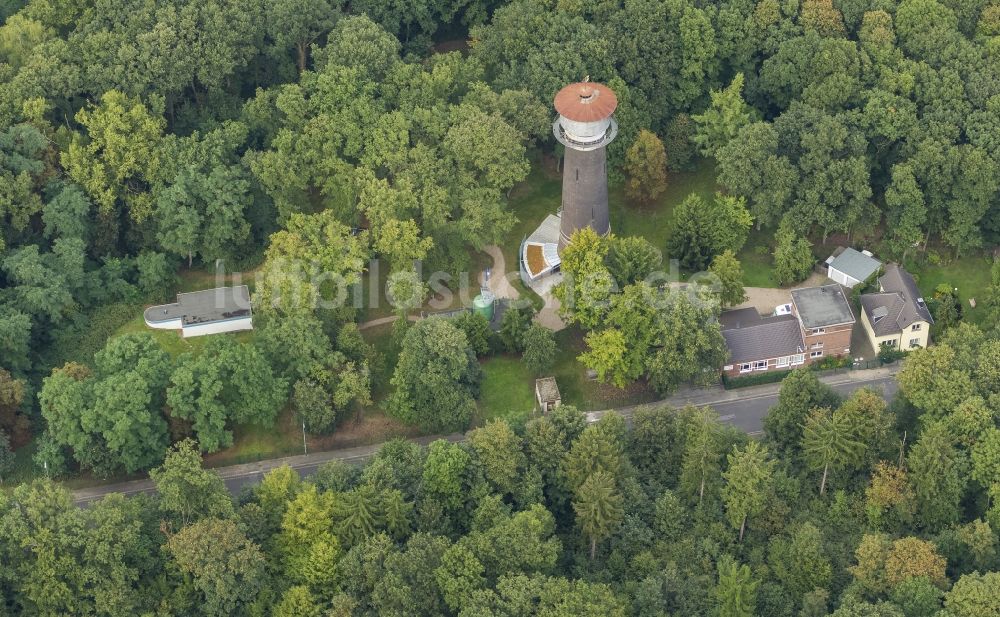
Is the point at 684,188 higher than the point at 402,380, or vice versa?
the point at 684,188

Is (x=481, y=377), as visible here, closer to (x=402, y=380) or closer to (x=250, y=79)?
(x=402, y=380)

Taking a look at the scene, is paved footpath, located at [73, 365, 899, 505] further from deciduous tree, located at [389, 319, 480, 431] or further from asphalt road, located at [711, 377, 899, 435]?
deciduous tree, located at [389, 319, 480, 431]

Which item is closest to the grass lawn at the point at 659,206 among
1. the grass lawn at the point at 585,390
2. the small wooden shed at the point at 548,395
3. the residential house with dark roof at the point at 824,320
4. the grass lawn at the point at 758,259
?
the grass lawn at the point at 758,259

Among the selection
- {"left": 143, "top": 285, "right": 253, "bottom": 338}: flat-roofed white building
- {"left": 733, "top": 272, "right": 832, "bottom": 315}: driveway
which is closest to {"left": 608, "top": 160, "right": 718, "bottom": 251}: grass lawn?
{"left": 733, "top": 272, "right": 832, "bottom": 315}: driveway

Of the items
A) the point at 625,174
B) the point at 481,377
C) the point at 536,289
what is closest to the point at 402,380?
the point at 481,377

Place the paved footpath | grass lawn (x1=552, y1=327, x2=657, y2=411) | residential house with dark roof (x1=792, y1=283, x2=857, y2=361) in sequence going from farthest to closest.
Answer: grass lawn (x1=552, y1=327, x2=657, y2=411), residential house with dark roof (x1=792, y1=283, x2=857, y2=361), the paved footpath

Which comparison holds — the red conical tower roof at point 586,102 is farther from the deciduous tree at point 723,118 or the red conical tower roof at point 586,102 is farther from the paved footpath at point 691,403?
the paved footpath at point 691,403

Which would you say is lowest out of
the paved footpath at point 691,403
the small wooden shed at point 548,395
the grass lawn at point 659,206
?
the paved footpath at point 691,403
